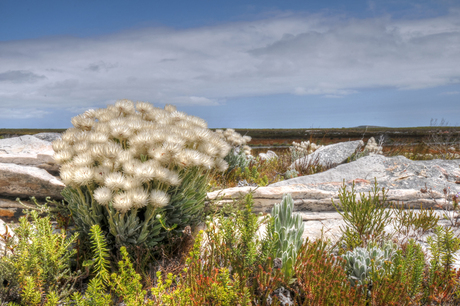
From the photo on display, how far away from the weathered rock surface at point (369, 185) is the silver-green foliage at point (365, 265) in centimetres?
175

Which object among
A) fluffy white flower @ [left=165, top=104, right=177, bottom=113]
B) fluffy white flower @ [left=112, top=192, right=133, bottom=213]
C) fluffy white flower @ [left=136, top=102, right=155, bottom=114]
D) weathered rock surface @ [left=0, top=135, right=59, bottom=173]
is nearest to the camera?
fluffy white flower @ [left=112, top=192, right=133, bottom=213]

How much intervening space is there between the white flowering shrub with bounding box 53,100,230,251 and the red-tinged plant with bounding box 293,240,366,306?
134 cm

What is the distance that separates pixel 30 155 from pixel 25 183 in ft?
2.36

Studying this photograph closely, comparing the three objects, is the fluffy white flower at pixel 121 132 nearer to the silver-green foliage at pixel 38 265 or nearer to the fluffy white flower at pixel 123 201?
the fluffy white flower at pixel 123 201

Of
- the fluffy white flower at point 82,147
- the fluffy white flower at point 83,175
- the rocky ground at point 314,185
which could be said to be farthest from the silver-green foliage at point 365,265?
the fluffy white flower at point 82,147

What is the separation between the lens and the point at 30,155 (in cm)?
509

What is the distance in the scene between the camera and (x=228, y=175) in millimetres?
7793

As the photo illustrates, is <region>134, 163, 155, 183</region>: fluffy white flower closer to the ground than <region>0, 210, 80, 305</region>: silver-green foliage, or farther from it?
farther from it

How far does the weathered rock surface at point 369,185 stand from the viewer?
16.5ft

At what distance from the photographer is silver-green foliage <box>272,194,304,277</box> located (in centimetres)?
290

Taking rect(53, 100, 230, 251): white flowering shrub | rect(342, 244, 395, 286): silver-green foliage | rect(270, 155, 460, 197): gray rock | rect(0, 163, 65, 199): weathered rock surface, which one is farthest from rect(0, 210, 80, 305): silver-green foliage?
rect(270, 155, 460, 197): gray rock

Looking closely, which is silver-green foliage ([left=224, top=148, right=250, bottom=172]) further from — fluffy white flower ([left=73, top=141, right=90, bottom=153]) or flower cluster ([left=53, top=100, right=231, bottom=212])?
fluffy white flower ([left=73, top=141, right=90, bottom=153])

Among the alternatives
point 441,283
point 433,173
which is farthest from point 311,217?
point 433,173

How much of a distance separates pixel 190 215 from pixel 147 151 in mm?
1018
